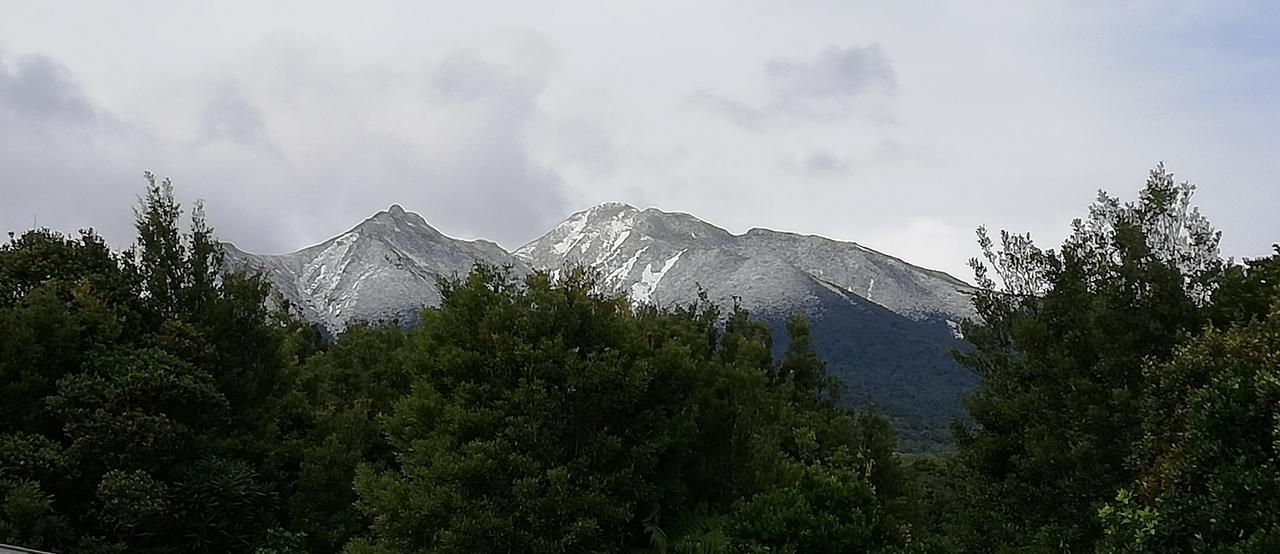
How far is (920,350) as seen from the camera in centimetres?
12519

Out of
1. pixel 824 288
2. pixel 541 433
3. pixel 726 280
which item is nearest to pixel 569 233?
pixel 726 280

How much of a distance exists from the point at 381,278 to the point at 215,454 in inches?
5044

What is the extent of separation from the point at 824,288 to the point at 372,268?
65930mm

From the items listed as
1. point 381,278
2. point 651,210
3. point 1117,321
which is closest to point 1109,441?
point 1117,321

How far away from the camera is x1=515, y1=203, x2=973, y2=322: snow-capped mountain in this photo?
450 feet

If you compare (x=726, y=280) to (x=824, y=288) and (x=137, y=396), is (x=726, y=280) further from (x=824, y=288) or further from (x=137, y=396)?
(x=137, y=396)

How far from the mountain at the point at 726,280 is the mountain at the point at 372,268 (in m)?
0.23

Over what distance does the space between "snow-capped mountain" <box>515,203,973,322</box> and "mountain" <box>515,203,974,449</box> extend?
0.59ft

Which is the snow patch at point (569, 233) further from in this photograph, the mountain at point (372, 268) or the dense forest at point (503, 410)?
the dense forest at point (503, 410)

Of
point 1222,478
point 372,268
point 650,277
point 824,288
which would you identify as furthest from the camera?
point 650,277

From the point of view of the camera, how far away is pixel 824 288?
13838 cm

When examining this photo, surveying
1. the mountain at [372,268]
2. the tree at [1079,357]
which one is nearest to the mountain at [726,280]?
the mountain at [372,268]

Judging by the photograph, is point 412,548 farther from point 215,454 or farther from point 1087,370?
point 1087,370

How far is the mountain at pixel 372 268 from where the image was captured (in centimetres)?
13338
